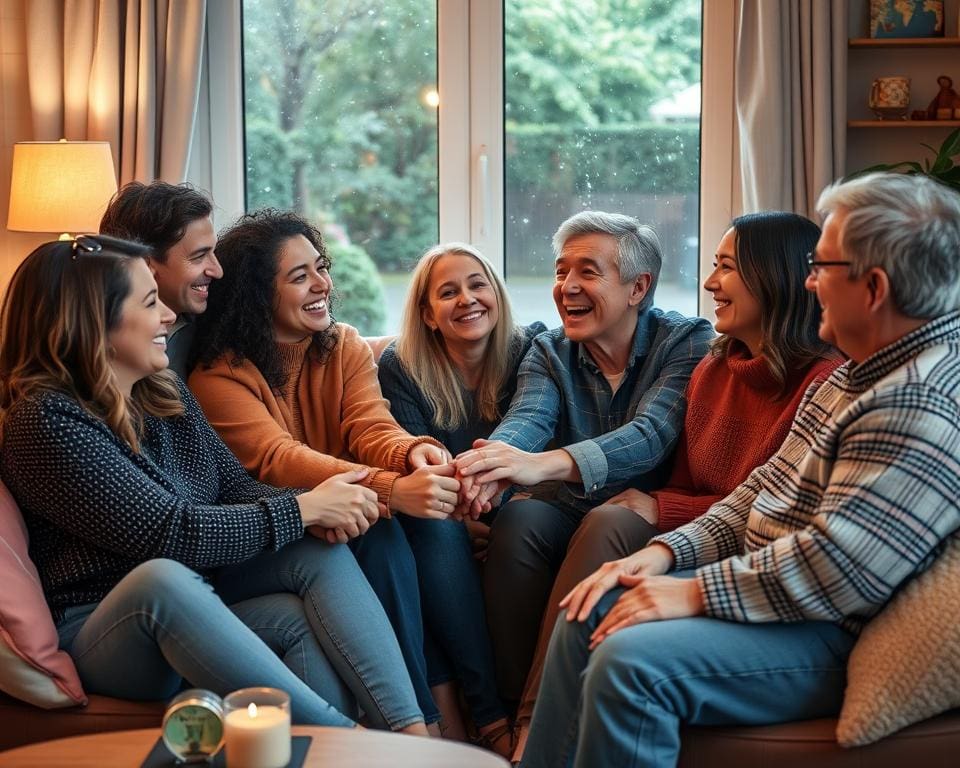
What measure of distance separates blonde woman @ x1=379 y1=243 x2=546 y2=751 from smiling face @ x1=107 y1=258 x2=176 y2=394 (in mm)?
741

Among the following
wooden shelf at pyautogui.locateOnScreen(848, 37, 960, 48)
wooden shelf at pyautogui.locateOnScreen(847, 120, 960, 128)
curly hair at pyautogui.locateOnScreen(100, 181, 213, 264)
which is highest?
wooden shelf at pyautogui.locateOnScreen(848, 37, 960, 48)

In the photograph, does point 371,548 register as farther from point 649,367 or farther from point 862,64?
point 862,64

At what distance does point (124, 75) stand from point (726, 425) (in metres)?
2.54

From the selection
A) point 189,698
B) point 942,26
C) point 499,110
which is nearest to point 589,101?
point 499,110

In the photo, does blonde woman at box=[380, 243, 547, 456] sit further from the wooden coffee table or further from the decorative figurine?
the decorative figurine

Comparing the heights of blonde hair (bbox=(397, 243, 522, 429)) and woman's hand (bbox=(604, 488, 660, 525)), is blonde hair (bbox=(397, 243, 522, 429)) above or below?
above

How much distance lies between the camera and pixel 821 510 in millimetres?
1755

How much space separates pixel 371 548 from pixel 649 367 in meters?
0.76

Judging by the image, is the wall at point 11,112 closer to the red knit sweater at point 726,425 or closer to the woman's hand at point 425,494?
the woman's hand at point 425,494

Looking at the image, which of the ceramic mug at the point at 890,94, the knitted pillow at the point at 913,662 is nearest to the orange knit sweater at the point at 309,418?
the knitted pillow at the point at 913,662

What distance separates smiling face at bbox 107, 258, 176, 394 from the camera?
2.12 meters

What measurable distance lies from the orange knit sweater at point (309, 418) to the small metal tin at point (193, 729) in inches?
34.9

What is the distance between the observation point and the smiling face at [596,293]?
106 inches

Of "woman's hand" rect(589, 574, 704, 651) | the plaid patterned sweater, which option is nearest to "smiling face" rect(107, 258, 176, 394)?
"woman's hand" rect(589, 574, 704, 651)
